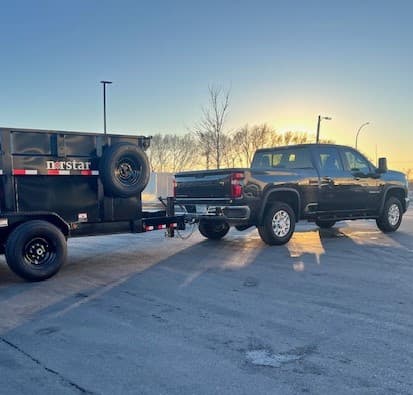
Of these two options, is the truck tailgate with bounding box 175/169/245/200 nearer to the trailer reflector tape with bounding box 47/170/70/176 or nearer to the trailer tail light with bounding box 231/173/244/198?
the trailer tail light with bounding box 231/173/244/198

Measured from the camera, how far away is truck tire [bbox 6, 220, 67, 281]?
20.9ft

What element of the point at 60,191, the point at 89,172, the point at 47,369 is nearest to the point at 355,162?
the point at 89,172

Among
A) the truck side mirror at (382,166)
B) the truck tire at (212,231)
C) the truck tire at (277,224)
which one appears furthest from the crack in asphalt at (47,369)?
the truck side mirror at (382,166)

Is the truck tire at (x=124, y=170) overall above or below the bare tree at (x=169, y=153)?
below

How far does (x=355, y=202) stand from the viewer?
35.9 feet

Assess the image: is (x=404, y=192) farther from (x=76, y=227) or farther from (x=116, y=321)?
(x=116, y=321)

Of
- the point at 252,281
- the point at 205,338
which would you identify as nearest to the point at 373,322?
the point at 205,338

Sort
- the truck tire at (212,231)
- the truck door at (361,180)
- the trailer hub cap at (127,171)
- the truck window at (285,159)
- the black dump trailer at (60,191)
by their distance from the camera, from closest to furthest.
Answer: the black dump trailer at (60,191) → the trailer hub cap at (127,171) → the truck window at (285,159) → the truck tire at (212,231) → the truck door at (361,180)

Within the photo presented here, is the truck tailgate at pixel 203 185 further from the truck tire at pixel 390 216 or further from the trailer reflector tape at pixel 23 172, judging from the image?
the truck tire at pixel 390 216

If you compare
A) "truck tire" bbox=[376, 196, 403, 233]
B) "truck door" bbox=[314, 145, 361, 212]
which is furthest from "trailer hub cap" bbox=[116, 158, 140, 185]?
"truck tire" bbox=[376, 196, 403, 233]

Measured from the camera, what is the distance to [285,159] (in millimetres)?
10648

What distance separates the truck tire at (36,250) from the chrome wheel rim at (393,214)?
831 cm

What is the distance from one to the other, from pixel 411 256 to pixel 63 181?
6.02 m

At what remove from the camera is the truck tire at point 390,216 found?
11.7 meters
